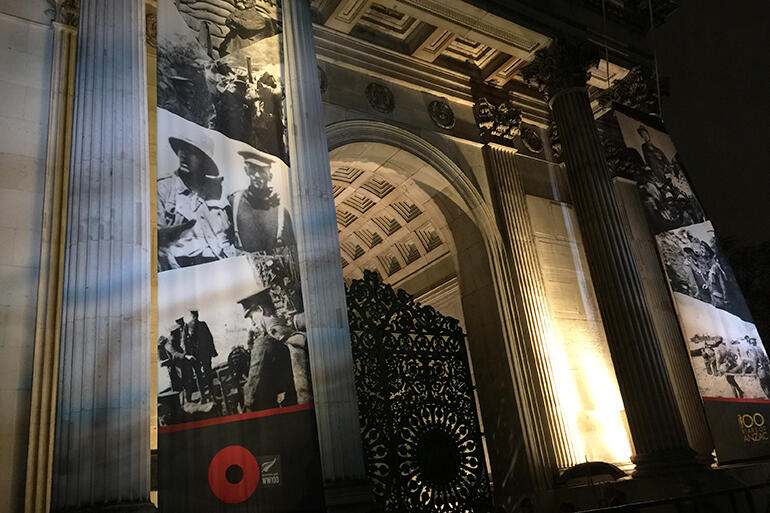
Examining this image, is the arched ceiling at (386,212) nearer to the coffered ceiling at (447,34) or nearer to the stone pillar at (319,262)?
the coffered ceiling at (447,34)

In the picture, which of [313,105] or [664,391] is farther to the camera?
[664,391]

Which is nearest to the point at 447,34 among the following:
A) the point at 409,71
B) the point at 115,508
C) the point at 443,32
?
the point at 443,32

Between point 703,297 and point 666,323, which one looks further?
point 666,323

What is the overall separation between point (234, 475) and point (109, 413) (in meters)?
1.20

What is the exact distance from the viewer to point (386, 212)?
42.2ft

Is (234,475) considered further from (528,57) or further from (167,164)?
(528,57)

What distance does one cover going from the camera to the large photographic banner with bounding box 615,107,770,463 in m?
10.5

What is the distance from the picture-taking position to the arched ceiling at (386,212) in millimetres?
10841

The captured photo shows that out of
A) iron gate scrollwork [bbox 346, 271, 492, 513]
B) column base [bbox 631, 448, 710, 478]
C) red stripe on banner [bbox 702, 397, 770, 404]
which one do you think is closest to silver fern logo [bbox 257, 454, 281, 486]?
iron gate scrollwork [bbox 346, 271, 492, 513]

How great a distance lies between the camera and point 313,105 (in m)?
7.26

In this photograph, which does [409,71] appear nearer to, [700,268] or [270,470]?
[700,268]

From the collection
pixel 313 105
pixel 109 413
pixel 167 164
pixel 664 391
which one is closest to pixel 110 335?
pixel 109 413

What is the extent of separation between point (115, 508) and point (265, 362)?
5.82 ft

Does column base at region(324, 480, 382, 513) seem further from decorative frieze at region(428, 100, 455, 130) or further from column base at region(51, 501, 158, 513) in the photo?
decorative frieze at region(428, 100, 455, 130)
